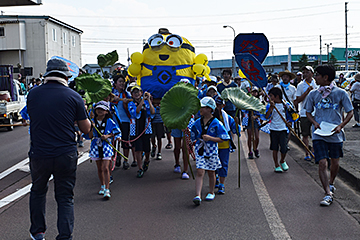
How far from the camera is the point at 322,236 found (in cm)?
436

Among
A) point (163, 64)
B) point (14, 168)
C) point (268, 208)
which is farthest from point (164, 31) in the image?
point (268, 208)

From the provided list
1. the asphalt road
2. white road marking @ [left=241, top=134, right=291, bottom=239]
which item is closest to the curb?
the asphalt road

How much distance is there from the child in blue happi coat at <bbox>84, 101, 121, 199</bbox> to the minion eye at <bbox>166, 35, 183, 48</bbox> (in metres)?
2.52

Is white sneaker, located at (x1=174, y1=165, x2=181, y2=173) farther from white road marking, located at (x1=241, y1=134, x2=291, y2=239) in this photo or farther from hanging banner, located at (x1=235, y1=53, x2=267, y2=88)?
hanging banner, located at (x1=235, y1=53, x2=267, y2=88)

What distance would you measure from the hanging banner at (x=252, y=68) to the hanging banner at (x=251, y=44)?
1765 mm

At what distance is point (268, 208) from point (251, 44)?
15.3 ft

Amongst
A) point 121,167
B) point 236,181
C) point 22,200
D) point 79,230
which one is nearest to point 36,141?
point 79,230

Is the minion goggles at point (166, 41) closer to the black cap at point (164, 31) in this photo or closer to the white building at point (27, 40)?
the black cap at point (164, 31)

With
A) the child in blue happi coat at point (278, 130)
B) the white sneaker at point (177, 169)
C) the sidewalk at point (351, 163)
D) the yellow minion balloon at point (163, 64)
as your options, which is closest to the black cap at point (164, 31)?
the yellow minion balloon at point (163, 64)

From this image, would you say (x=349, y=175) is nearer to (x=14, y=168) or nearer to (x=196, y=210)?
(x=196, y=210)

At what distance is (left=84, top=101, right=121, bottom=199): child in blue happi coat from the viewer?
604cm

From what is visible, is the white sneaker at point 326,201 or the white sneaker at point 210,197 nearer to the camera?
the white sneaker at point 326,201

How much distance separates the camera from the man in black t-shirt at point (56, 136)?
3.92 m

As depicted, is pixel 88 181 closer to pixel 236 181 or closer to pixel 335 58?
pixel 236 181
